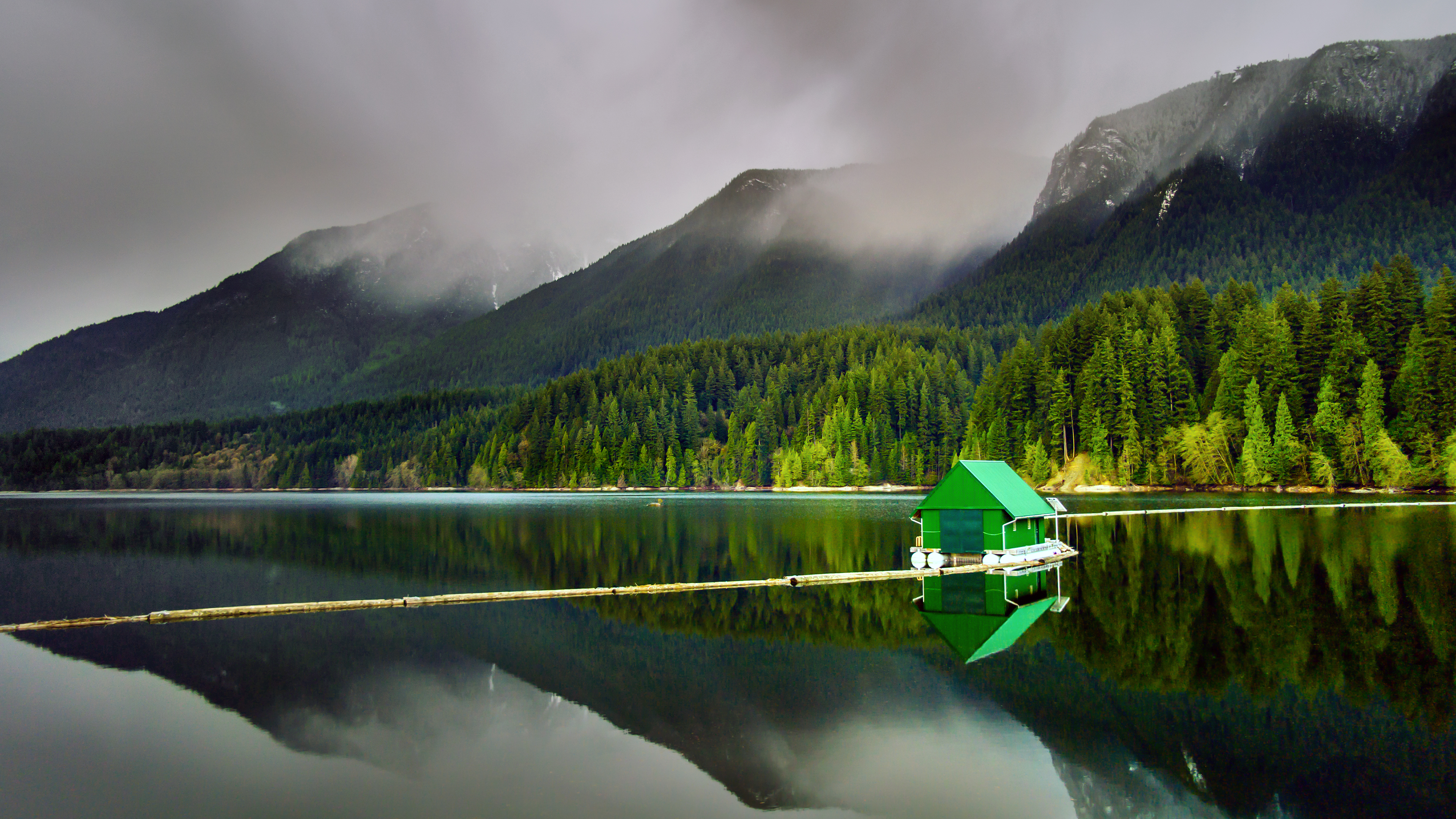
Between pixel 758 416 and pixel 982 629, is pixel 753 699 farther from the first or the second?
pixel 758 416

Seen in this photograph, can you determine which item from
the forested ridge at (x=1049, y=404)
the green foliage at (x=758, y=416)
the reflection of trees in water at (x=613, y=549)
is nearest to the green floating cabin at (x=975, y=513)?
the reflection of trees in water at (x=613, y=549)

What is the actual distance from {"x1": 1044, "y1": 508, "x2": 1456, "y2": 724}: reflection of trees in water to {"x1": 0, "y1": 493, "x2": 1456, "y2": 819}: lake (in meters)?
0.14

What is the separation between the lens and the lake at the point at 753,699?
41.5ft

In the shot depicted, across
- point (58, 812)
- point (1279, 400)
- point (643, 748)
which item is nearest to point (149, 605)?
point (58, 812)

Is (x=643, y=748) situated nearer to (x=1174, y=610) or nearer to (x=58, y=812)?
(x=58, y=812)

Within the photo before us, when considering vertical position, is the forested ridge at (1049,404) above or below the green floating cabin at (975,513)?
above

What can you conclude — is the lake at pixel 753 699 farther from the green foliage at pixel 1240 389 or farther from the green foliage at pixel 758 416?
the green foliage at pixel 758 416

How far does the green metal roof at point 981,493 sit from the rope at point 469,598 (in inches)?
132

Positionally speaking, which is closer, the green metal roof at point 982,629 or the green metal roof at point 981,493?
the green metal roof at point 982,629

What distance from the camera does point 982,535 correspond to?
36969 mm

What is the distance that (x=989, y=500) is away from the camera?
36281mm

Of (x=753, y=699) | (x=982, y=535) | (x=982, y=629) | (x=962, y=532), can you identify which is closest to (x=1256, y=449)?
(x=982, y=535)

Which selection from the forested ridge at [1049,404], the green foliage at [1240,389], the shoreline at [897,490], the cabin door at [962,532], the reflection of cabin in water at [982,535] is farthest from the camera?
the forested ridge at [1049,404]

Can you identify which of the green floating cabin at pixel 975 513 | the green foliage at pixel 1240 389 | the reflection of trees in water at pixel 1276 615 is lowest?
the reflection of trees in water at pixel 1276 615
